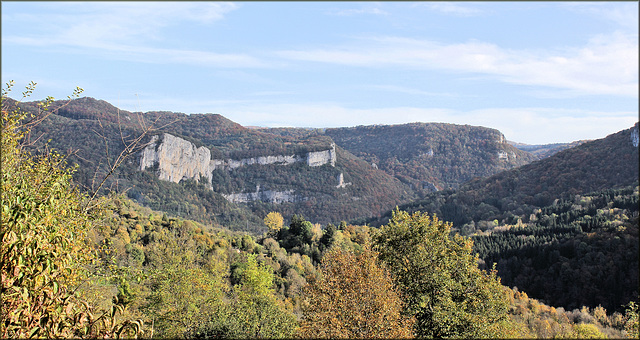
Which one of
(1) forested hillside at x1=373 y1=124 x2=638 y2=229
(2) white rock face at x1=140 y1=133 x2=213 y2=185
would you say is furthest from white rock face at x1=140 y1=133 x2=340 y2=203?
(1) forested hillside at x1=373 y1=124 x2=638 y2=229

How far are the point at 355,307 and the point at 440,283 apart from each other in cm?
484

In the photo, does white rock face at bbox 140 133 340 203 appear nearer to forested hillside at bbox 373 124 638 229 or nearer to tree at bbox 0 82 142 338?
forested hillside at bbox 373 124 638 229

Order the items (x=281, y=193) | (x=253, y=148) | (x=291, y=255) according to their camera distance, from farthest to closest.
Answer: (x=253, y=148)
(x=281, y=193)
(x=291, y=255)

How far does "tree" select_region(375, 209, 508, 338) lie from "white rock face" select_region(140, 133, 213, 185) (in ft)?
358

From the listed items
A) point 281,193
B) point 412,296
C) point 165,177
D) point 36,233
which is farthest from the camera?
point 281,193

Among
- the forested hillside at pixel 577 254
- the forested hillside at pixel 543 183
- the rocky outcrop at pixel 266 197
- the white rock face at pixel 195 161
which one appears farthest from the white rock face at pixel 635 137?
the rocky outcrop at pixel 266 197

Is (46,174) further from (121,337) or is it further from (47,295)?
(121,337)

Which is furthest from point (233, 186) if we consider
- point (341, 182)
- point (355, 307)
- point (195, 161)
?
point (355, 307)

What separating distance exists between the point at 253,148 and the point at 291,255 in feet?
490

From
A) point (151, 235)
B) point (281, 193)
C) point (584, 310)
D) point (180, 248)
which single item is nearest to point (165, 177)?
point (281, 193)

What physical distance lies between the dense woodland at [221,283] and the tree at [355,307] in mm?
52

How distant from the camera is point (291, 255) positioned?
2066 inches

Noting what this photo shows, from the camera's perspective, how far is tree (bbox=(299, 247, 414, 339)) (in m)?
14.2

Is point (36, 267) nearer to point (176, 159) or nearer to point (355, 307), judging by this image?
point (355, 307)
